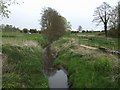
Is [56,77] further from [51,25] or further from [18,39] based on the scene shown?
[51,25]

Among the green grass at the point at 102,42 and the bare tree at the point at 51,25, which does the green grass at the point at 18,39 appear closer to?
the bare tree at the point at 51,25

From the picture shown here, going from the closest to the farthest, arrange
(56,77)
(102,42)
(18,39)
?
(56,77)
(102,42)
(18,39)

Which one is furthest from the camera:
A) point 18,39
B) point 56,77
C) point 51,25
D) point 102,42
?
point 51,25

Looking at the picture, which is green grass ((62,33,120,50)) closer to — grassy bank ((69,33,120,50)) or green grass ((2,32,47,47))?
grassy bank ((69,33,120,50))

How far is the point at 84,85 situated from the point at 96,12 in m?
68.3

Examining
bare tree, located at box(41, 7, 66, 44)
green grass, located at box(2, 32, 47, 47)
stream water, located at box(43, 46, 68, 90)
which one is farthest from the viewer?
bare tree, located at box(41, 7, 66, 44)

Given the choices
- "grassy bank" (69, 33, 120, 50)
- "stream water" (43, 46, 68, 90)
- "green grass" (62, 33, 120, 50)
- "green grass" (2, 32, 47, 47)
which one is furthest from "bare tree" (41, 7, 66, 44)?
"stream water" (43, 46, 68, 90)

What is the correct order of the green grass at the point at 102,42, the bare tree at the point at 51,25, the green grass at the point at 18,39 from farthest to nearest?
1. the bare tree at the point at 51,25
2. the green grass at the point at 18,39
3. the green grass at the point at 102,42

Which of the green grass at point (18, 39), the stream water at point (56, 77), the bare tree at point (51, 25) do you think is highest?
the bare tree at point (51, 25)

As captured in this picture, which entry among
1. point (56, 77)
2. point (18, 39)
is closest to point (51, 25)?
point (18, 39)

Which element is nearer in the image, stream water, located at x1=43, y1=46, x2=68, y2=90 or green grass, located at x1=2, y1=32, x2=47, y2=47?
stream water, located at x1=43, y1=46, x2=68, y2=90

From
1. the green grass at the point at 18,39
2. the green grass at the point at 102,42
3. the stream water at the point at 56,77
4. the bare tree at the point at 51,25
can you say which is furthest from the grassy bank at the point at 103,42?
the bare tree at the point at 51,25

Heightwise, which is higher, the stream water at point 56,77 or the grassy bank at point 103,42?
the grassy bank at point 103,42

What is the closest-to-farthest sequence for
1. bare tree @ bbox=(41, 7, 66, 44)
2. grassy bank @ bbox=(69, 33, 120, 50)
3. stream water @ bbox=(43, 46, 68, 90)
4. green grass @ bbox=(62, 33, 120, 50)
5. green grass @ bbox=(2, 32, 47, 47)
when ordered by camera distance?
1. stream water @ bbox=(43, 46, 68, 90)
2. grassy bank @ bbox=(69, 33, 120, 50)
3. green grass @ bbox=(62, 33, 120, 50)
4. green grass @ bbox=(2, 32, 47, 47)
5. bare tree @ bbox=(41, 7, 66, 44)
